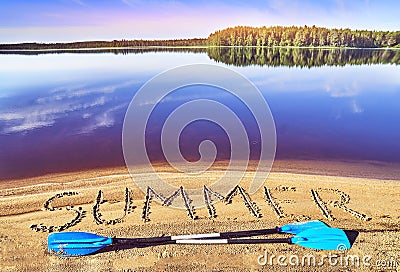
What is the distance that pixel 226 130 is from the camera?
19.0m

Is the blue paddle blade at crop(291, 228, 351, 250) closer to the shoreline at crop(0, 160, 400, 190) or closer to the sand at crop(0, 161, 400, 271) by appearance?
the sand at crop(0, 161, 400, 271)

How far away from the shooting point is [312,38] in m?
130

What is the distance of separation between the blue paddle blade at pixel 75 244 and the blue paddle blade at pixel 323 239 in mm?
4632

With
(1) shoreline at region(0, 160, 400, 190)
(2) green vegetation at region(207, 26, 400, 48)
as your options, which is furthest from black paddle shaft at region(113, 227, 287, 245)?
(2) green vegetation at region(207, 26, 400, 48)

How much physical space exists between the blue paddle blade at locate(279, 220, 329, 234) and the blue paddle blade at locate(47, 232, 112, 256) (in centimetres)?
438

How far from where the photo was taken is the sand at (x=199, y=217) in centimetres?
779

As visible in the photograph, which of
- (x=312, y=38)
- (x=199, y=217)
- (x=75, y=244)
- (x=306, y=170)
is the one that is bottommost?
(x=306, y=170)

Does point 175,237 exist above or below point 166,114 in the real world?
below

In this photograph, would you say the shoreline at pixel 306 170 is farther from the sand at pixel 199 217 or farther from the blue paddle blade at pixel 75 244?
the blue paddle blade at pixel 75 244

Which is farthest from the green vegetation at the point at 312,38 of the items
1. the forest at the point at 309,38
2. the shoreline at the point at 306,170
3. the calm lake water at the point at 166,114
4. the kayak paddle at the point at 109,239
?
the kayak paddle at the point at 109,239

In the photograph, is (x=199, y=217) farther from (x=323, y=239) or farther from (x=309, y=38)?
(x=309, y=38)

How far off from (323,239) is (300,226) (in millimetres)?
688

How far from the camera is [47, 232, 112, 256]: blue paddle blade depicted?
7.98 meters

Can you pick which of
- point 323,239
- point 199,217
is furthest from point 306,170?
point 199,217
